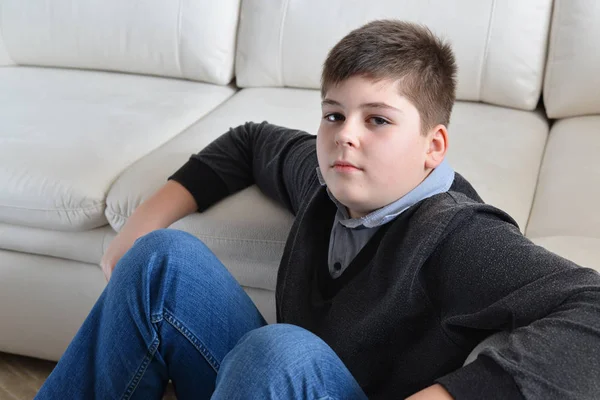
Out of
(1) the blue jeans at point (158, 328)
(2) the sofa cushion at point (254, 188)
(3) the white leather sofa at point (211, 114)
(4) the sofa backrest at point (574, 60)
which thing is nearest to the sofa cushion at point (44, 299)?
(3) the white leather sofa at point (211, 114)

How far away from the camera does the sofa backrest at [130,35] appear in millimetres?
1866

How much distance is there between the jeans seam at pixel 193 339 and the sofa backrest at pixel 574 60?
1.01 meters

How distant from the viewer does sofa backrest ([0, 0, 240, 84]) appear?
187 cm

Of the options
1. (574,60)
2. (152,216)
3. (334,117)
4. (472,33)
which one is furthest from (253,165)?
(574,60)

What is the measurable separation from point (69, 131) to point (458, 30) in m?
0.88

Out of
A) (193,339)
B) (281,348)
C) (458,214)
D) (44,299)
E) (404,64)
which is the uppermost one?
(404,64)

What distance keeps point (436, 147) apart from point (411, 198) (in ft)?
0.28

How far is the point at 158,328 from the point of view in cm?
97

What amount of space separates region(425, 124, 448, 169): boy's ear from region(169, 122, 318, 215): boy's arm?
248mm

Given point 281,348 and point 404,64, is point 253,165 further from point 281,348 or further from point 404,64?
point 281,348

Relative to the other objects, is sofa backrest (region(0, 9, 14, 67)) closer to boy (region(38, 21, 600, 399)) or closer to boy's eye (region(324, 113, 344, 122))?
boy (region(38, 21, 600, 399))

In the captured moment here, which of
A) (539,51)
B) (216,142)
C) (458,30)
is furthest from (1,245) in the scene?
(539,51)

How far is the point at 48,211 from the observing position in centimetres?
139

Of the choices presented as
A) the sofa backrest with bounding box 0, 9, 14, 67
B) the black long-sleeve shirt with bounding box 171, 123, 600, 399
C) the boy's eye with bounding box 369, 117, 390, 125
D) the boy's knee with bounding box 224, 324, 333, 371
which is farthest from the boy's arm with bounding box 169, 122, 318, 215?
the sofa backrest with bounding box 0, 9, 14, 67
